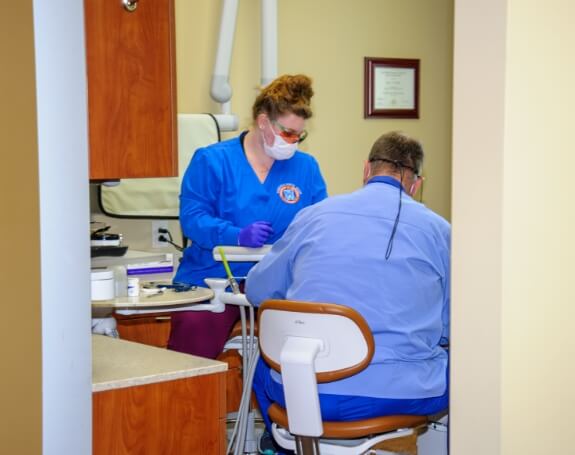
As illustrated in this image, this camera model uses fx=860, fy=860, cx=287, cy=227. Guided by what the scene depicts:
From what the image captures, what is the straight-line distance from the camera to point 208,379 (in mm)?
1833

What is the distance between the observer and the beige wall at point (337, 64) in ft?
12.7

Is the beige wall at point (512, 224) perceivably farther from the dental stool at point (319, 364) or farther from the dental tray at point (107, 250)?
the dental tray at point (107, 250)

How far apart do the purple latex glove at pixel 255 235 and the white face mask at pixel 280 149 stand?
0.31 meters

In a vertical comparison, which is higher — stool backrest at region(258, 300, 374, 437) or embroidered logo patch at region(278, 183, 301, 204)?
embroidered logo patch at region(278, 183, 301, 204)

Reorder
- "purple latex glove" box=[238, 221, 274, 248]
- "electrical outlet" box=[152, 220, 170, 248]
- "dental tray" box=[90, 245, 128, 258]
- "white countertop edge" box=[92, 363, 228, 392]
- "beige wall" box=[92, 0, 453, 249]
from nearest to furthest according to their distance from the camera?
"white countertop edge" box=[92, 363, 228, 392] → "purple latex glove" box=[238, 221, 274, 248] → "dental tray" box=[90, 245, 128, 258] → "electrical outlet" box=[152, 220, 170, 248] → "beige wall" box=[92, 0, 453, 249]

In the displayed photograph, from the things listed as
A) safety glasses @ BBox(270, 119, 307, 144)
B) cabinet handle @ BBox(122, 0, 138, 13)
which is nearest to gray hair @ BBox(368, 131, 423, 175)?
safety glasses @ BBox(270, 119, 307, 144)

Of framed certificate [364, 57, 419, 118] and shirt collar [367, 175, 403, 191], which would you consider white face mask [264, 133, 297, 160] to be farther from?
framed certificate [364, 57, 419, 118]

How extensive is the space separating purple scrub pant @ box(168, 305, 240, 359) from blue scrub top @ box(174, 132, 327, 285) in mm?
A: 174

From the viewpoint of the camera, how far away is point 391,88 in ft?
14.5

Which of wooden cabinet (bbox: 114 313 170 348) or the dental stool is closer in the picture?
the dental stool

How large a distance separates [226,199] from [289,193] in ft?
0.76

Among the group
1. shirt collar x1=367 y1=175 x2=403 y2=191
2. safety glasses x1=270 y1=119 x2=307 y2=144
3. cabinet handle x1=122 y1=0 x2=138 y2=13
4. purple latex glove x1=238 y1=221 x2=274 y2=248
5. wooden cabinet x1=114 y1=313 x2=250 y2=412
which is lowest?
wooden cabinet x1=114 y1=313 x2=250 y2=412

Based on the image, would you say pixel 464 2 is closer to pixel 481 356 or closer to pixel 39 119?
pixel 481 356

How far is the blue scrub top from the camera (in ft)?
9.77
